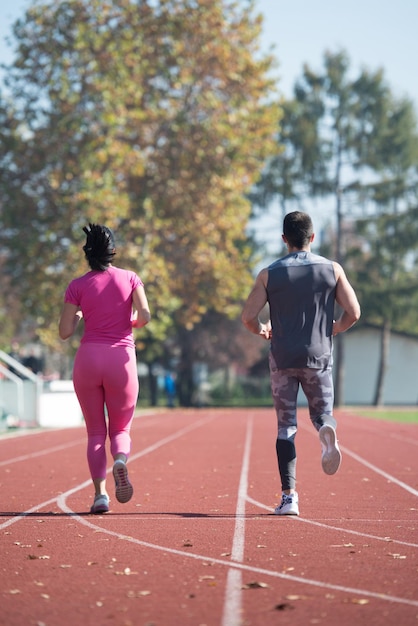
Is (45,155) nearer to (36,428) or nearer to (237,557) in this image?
(36,428)

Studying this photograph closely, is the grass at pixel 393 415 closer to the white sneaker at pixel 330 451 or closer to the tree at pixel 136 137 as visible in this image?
the tree at pixel 136 137

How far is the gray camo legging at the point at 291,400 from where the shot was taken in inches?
348

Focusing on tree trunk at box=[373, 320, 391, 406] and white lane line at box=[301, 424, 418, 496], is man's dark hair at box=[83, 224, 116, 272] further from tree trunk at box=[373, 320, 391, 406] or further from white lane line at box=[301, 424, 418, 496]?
tree trunk at box=[373, 320, 391, 406]

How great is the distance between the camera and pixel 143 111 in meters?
37.4

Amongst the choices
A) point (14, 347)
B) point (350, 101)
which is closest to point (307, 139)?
point (350, 101)

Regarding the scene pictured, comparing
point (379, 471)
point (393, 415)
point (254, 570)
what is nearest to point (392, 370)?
point (393, 415)

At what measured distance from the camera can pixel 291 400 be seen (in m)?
8.91

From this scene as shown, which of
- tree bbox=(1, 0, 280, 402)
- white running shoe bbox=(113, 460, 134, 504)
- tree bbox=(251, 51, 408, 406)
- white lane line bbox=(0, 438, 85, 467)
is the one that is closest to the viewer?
white running shoe bbox=(113, 460, 134, 504)

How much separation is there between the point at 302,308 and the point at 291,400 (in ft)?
2.22

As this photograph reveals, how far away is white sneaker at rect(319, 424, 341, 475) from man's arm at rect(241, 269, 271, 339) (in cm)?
90

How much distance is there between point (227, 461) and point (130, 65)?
23285mm

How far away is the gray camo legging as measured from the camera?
29.0 feet

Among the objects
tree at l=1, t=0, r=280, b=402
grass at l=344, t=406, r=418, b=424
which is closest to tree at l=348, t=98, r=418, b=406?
grass at l=344, t=406, r=418, b=424

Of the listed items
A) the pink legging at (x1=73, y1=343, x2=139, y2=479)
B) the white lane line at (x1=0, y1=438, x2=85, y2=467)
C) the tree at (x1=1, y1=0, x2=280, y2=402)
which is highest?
the tree at (x1=1, y1=0, x2=280, y2=402)
